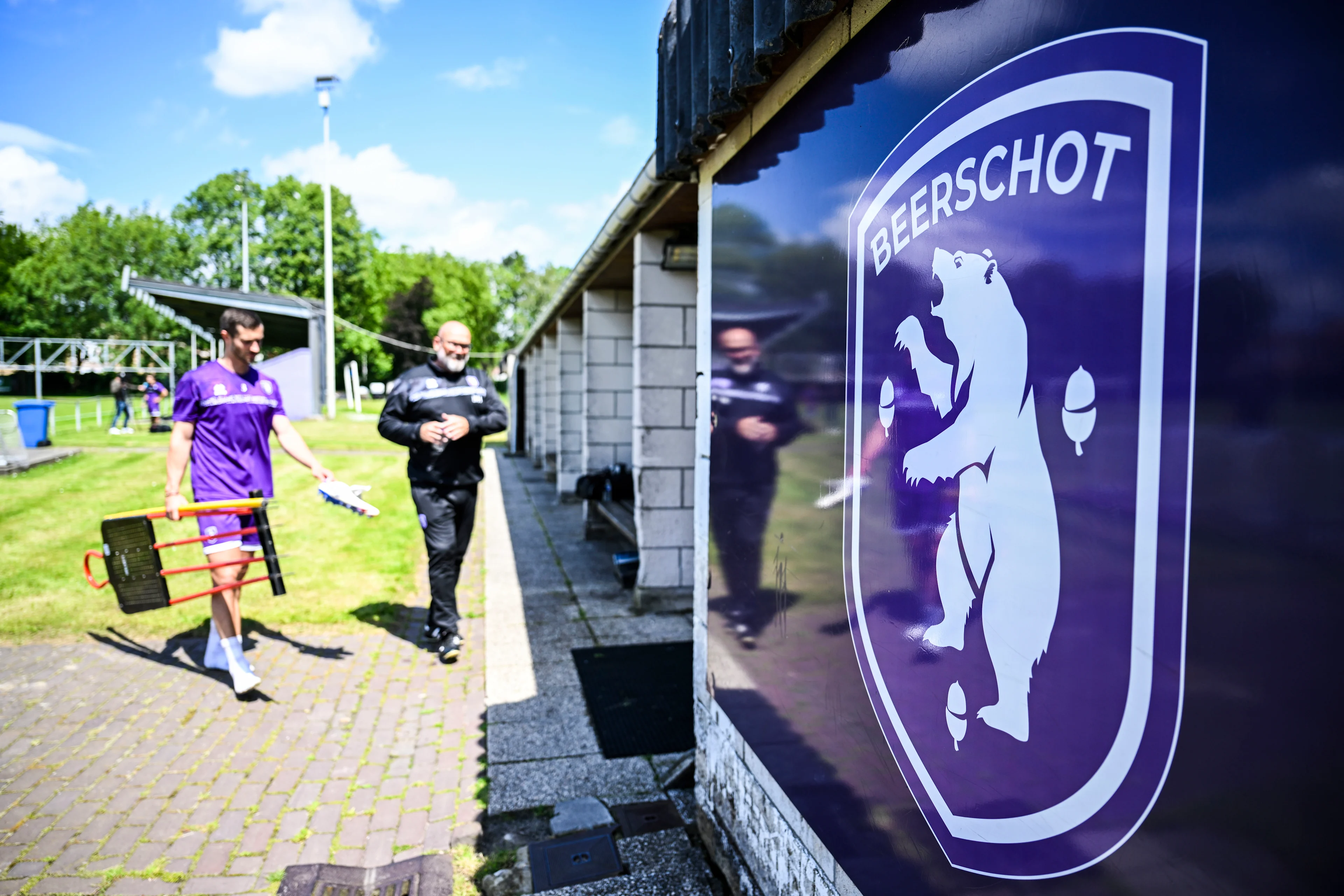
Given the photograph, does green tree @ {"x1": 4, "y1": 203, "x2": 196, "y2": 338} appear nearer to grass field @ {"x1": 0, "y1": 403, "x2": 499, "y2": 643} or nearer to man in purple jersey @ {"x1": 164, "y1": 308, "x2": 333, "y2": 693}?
grass field @ {"x1": 0, "y1": 403, "x2": 499, "y2": 643}

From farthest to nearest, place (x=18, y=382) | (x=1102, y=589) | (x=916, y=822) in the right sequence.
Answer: (x=18, y=382) → (x=916, y=822) → (x=1102, y=589)

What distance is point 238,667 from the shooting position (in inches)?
177

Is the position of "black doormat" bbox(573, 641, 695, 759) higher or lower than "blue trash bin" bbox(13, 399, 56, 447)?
lower

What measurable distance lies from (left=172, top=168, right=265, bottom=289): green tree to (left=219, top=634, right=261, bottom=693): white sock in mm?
58668

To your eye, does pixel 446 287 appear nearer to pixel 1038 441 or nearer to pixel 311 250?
pixel 311 250

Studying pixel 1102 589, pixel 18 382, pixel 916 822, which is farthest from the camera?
pixel 18 382

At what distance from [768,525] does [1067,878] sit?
140 centimetres

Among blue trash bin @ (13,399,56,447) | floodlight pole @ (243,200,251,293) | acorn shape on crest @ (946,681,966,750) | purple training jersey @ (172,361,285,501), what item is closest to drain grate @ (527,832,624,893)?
acorn shape on crest @ (946,681,966,750)

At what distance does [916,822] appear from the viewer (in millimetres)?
1665

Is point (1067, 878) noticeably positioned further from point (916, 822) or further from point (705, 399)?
point (705, 399)

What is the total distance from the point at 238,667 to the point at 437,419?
1813mm

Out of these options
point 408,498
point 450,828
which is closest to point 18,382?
point 408,498

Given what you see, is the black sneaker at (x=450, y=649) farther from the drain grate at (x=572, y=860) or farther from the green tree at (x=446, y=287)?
the green tree at (x=446, y=287)

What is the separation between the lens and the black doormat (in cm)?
411
